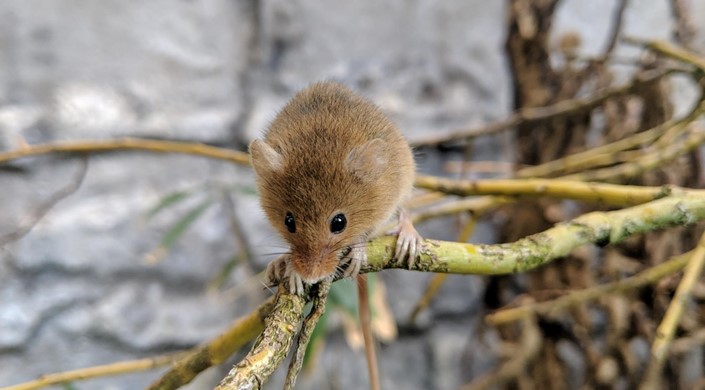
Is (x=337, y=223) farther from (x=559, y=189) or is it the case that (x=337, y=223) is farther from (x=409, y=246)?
(x=559, y=189)

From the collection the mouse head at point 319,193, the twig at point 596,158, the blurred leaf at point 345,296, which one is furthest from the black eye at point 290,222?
the twig at point 596,158

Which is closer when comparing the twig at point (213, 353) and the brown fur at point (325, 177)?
the twig at point (213, 353)

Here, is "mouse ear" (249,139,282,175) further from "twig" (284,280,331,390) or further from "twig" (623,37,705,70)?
"twig" (623,37,705,70)

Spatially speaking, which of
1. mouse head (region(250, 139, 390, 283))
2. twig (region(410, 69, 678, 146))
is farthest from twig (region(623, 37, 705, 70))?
mouse head (region(250, 139, 390, 283))

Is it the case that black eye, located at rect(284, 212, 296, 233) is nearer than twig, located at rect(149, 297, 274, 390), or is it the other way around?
twig, located at rect(149, 297, 274, 390)

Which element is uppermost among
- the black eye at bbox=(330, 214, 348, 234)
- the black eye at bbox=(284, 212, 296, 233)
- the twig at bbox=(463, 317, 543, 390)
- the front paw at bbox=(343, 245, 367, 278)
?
the black eye at bbox=(284, 212, 296, 233)

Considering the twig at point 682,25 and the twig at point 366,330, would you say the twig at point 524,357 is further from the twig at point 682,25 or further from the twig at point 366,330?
the twig at point 682,25

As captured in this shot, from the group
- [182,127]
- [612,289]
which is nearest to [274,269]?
[612,289]
